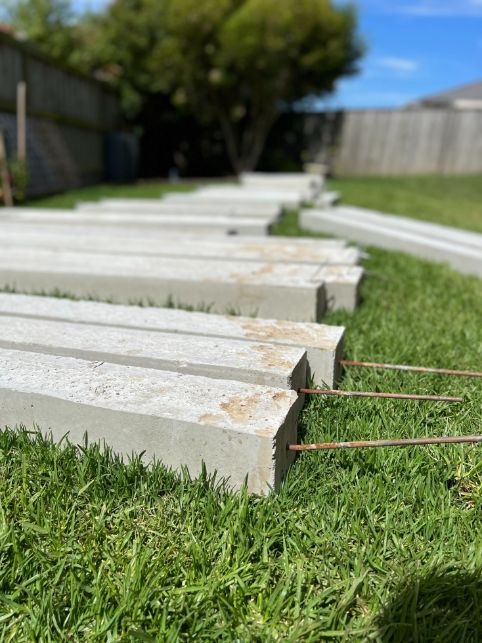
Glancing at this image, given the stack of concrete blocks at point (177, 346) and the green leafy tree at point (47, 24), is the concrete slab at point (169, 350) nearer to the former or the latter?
the stack of concrete blocks at point (177, 346)

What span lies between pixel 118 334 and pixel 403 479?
3.33ft

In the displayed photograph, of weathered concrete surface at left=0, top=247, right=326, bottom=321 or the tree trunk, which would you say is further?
the tree trunk

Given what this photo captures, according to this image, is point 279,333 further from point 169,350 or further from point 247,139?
point 247,139

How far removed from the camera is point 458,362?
2.38m

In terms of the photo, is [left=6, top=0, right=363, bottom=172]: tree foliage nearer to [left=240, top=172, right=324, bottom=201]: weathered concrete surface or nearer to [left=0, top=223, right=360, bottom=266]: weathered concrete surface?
[left=240, top=172, right=324, bottom=201]: weathered concrete surface

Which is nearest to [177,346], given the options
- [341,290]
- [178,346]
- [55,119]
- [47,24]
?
[178,346]

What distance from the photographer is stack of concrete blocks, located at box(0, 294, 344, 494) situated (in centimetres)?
149

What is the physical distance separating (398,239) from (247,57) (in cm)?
1097

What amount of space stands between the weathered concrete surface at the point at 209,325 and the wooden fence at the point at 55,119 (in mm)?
7272

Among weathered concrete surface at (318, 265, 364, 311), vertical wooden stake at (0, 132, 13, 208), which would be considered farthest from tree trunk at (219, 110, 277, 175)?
weathered concrete surface at (318, 265, 364, 311)

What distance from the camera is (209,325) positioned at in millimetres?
2113

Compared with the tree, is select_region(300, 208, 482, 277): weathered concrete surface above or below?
below

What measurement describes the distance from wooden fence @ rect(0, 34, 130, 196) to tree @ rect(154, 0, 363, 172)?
2512 millimetres

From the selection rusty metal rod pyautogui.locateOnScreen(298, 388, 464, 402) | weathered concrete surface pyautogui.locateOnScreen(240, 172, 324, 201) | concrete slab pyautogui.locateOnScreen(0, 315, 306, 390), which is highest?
weathered concrete surface pyautogui.locateOnScreen(240, 172, 324, 201)
